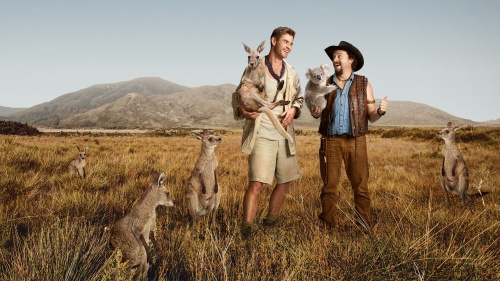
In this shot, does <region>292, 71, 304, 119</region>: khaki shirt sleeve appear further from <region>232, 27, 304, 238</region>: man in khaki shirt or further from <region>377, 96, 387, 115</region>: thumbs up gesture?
<region>377, 96, 387, 115</region>: thumbs up gesture

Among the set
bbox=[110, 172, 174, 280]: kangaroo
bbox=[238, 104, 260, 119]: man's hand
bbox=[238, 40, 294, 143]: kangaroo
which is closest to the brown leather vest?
bbox=[238, 40, 294, 143]: kangaroo

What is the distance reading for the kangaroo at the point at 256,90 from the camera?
3.21 m

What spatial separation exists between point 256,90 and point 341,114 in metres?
1.30

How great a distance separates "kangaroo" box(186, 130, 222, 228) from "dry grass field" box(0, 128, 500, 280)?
0.24 m

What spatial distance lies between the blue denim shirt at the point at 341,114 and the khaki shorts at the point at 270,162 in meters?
0.72

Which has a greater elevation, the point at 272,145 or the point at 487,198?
the point at 272,145

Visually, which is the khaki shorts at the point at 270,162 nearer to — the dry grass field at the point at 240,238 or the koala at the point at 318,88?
the dry grass field at the point at 240,238

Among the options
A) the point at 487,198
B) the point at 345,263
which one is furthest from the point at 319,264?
the point at 487,198

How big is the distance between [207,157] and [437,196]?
4.66 meters

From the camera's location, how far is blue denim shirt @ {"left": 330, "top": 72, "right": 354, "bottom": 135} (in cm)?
404

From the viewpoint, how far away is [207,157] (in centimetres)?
429

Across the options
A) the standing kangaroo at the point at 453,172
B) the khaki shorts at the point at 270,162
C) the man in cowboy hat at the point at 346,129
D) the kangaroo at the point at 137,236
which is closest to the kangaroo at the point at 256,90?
the khaki shorts at the point at 270,162

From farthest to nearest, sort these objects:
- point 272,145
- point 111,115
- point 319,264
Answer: point 111,115 < point 272,145 < point 319,264

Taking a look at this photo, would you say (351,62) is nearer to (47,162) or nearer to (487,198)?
(487,198)
